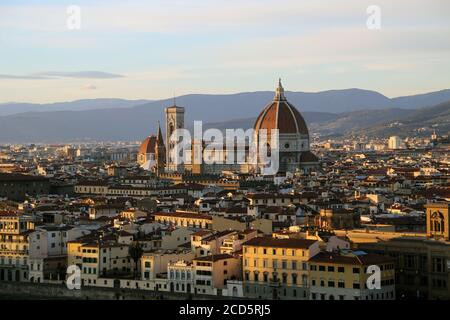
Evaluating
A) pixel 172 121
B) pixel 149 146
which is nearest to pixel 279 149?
pixel 172 121

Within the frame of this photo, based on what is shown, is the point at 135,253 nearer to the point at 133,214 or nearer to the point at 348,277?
the point at 348,277

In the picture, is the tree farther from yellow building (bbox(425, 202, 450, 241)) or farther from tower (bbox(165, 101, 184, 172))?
tower (bbox(165, 101, 184, 172))

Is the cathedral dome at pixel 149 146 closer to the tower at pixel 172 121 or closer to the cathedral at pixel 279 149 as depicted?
the tower at pixel 172 121

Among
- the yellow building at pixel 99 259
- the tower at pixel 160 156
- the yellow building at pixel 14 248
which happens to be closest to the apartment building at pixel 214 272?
the yellow building at pixel 99 259

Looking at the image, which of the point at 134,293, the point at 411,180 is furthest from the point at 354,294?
the point at 411,180

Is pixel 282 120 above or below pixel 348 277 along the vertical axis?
above

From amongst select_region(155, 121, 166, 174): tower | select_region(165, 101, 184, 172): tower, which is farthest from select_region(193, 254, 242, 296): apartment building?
select_region(165, 101, 184, 172): tower

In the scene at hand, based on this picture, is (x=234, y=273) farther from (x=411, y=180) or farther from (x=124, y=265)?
(x=411, y=180)
